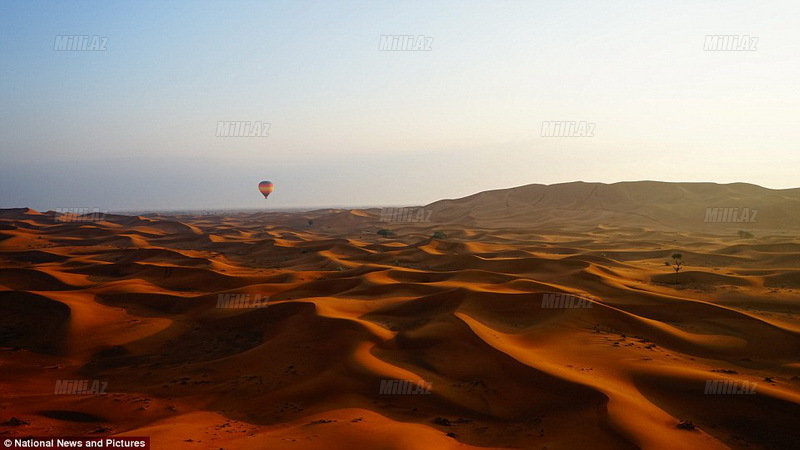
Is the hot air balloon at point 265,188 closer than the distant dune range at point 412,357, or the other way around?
the distant dune range at point 412,357

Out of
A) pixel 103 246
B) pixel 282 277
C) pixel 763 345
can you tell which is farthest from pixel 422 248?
pixel 103 246

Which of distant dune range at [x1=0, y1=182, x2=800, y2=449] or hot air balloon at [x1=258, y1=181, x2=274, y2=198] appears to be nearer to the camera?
distant dune range at [x1=0, y1=182, x2=800, y2=449]

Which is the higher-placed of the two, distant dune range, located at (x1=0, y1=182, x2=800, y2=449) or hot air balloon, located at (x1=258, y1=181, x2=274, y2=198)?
hot air balloon, located at (x1=258, y1=181, x2=274, y2=198)

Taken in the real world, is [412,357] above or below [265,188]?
below

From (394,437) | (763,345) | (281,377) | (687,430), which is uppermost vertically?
(763,345)

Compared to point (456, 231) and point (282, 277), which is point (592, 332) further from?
point (456, 231)

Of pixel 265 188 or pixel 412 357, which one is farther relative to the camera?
pixel 265 188

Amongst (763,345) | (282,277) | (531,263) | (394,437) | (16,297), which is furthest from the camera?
(531,263)

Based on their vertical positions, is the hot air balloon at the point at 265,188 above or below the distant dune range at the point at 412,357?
above
